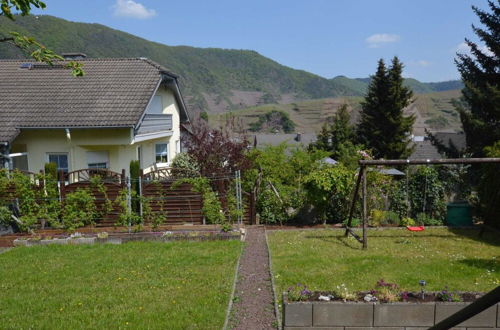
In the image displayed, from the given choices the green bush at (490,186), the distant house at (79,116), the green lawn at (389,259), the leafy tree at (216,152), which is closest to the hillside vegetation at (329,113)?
the distant house at (79,116)

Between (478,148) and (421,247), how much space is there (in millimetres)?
11304

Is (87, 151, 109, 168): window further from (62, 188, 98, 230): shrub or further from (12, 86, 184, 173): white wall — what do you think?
(62, 188, 98, 230): shrub

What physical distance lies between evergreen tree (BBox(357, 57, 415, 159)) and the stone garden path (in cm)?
2208

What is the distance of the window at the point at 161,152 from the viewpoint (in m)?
21.7

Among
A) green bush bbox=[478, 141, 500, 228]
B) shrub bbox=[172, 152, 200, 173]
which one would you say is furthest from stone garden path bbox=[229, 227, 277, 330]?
shrub bbox=[172, 152, 200, 173]

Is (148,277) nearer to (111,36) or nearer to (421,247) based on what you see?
(421,247)

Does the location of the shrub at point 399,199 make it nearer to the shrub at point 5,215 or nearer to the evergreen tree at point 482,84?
the evergreen tree at point 482,84

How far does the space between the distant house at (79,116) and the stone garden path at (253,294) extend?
8.48 m

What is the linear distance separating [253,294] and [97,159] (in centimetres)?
1174

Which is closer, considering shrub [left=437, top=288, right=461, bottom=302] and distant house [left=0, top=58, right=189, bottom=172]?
shrub [left=437, top=288, right=461, bottom=302]

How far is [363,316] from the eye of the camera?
468cm

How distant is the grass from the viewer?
6.04m

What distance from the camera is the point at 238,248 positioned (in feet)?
33.8

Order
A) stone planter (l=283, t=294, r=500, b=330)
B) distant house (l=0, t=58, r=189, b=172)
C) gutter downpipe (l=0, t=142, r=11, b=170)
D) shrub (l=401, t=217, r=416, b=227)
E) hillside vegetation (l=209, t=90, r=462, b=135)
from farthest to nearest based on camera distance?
hillside vegetation (l=209, t=90, r=462, b=135) → distant house (l=0, t=58, r=189, b=172) → gutter downpipe (l=0, t=142, r=11, b=170) → shrub (l=401, t=217, r=416, b=227) → stone planter (l=283, t=294, r=500, b=330)
